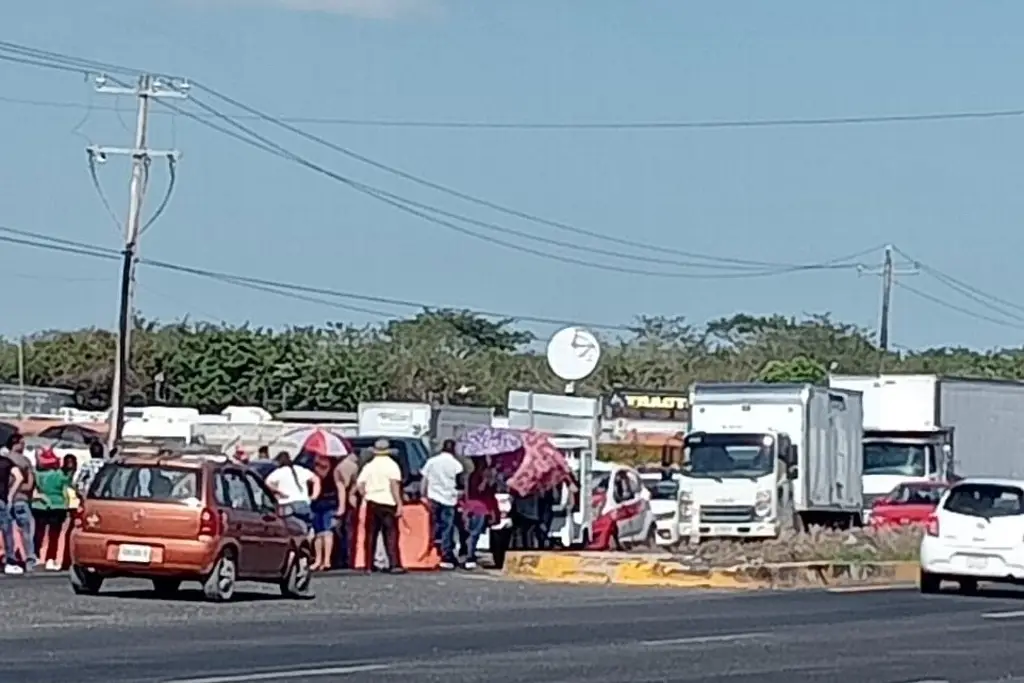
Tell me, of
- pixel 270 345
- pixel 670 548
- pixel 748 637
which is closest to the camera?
pixel 748 637

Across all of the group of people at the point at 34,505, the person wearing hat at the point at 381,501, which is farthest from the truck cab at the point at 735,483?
the group of people at the point at 34,505

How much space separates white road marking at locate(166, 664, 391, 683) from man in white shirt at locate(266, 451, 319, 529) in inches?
A: 497

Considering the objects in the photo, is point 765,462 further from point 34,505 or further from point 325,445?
point 34,505

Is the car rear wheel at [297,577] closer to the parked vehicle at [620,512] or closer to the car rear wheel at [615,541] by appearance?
the parked vehicle at [620,512]

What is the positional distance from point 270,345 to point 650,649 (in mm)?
69619

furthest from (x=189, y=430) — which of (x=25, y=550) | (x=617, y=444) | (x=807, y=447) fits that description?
(x=25, y=550)

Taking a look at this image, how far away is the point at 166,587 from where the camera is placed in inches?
1016

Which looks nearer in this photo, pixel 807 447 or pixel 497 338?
pixel 807 447

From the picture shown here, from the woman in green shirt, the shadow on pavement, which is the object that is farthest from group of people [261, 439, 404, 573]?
the shadow on pavement

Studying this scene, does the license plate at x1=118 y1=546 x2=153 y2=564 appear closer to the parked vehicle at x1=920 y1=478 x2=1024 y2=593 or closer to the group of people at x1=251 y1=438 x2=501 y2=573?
the group of people at x1=251 y1=438 x2=501 y2=573

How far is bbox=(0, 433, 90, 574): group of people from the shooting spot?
28.0 meters

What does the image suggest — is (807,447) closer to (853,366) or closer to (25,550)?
(25,550)

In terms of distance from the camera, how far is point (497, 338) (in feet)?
361

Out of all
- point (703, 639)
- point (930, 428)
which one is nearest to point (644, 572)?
point (703, 639)
